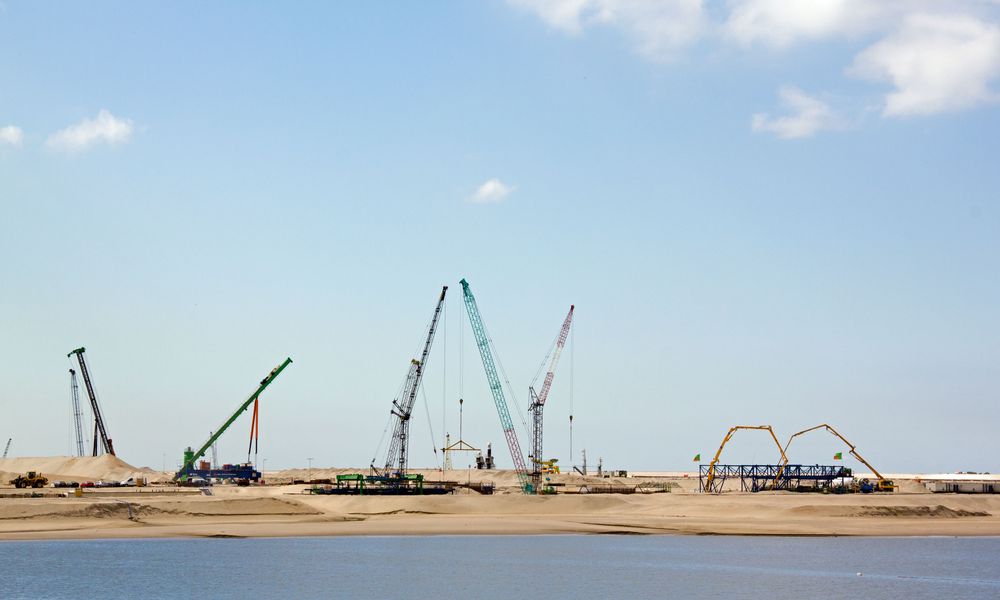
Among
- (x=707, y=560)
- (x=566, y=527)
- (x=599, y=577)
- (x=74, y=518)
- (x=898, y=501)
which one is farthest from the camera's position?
(x=898, y=501)

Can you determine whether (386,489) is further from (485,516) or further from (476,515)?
(485,516)

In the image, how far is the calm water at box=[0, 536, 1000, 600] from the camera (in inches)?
3014

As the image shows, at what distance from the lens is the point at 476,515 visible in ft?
486

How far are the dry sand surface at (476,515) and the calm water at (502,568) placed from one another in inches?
317

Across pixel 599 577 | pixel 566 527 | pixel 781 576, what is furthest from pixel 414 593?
→ pixel 566 527

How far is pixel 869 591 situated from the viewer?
3061 inches

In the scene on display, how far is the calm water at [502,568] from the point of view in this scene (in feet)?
251

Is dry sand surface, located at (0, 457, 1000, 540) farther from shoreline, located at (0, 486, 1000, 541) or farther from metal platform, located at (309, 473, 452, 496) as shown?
metal platform, located at (309, 473, 452, 496)

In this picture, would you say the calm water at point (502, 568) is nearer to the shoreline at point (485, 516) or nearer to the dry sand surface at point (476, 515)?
the shoreline at point (485, 516)

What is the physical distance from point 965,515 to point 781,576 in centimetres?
8115

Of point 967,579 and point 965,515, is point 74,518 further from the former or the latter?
point 965,515

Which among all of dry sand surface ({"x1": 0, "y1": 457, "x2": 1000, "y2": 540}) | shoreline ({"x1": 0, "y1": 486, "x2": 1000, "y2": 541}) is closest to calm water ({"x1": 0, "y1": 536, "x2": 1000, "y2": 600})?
shoreline ({"x1": 0, "y1": 486, "x2": 1000, "y2": 541})

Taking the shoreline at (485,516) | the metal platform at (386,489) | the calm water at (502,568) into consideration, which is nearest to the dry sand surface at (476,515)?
the shoreline at (485,516)

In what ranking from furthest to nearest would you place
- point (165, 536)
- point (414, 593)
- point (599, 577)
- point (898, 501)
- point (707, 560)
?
point (898, 501), point (165, 536), point (707, 560), point (599, 577), point (414, 593)
